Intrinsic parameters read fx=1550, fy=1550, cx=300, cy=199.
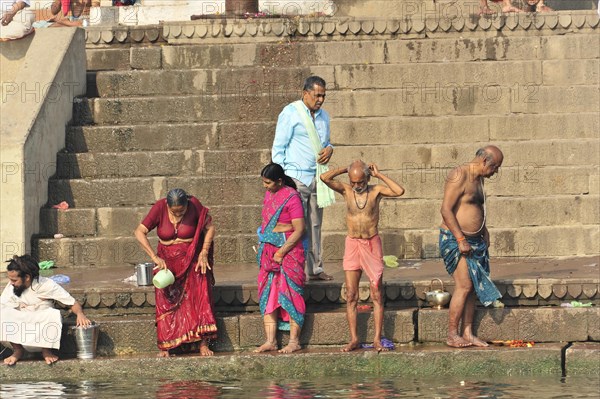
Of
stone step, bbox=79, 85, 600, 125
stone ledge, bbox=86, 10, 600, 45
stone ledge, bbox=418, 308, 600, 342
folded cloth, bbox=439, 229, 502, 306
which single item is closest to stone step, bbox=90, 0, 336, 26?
stone ledge, bbox=86, 10, 600, 45

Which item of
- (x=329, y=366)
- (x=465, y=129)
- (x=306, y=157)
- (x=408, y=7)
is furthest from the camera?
(x=408, y=7)

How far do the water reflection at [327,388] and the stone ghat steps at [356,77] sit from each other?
4488mm

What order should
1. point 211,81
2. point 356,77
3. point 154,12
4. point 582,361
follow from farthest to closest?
1. point 154,12
2. point 211,81
3. point 356,77
4. point 582,361

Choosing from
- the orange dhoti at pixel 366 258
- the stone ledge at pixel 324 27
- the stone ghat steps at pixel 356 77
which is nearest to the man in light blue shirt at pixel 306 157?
the orange dhoti at pixel 366 258

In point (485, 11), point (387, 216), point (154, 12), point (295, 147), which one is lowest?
point (387, 216)

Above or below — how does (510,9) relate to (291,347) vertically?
above

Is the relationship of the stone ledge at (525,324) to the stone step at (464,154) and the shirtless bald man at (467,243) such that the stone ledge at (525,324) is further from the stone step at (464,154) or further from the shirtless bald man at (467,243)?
the stone step at (464,154)

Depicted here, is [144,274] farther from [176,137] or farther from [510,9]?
[510,9]

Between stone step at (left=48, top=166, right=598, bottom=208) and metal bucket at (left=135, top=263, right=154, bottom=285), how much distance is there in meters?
1.91

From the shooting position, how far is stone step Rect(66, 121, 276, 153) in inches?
584

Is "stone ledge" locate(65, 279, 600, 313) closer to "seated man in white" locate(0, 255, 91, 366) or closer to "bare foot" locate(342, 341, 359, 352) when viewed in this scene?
"seated man in white" locate(0, 255, 91, 366)

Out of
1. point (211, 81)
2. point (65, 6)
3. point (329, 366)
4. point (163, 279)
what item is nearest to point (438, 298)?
point (329, 366)

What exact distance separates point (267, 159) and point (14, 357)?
3.69 metres

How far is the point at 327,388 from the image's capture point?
1105 cm
